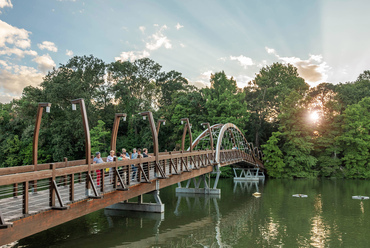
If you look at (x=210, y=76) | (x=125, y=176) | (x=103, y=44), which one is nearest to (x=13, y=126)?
(x=103, y=44)

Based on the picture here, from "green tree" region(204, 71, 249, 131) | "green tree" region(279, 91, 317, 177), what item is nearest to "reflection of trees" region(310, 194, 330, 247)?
"green tree" region(279, 91, 317, 177)

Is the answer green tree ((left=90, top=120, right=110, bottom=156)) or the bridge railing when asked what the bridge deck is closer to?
the bridge railing

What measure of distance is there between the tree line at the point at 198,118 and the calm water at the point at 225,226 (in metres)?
18.3

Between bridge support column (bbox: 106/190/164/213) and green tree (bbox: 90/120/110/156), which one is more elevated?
green tree (bbox: 90/120/110/156)

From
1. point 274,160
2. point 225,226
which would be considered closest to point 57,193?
point 225,226

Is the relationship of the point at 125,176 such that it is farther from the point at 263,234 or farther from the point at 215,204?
the point at 215,204

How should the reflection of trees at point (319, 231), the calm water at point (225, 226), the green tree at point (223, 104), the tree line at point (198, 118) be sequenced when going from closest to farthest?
the calm water at point (225, 226)
the reflection of trees at point (319, 231)
the tree line at point (198, 118)
the green tree at point (223, 104)

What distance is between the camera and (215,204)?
21844mm

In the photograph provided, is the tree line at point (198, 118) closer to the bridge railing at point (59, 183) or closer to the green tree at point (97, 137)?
the green tree at point (97, 137)

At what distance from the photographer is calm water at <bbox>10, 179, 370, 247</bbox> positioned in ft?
41.2

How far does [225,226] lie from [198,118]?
2712 cm

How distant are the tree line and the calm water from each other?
18292mm

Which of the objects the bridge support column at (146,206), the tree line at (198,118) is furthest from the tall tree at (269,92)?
the bridge support column at (146,206)

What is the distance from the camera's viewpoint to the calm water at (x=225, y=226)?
41.2ft
